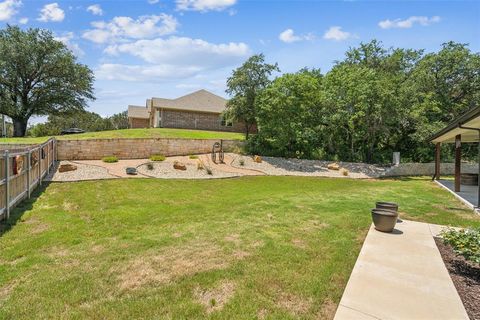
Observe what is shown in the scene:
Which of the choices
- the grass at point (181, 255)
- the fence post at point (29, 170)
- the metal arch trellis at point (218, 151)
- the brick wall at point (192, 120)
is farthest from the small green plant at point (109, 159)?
Result: the brick wall at point (192, 120)

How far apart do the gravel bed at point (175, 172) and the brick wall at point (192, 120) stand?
14.3 metres

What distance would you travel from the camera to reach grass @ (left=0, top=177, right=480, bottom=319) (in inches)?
124

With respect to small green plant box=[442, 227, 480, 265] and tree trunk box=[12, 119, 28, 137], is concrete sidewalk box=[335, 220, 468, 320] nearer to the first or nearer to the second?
small green plant box=[442, 227, 480, 265]

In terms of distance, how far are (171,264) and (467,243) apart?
4126 mm

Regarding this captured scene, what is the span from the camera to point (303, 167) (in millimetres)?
19453

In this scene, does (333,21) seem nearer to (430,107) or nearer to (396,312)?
(396,312)

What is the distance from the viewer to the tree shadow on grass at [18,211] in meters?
5.71

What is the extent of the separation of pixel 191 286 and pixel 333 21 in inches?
450

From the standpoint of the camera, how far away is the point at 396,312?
3064mm

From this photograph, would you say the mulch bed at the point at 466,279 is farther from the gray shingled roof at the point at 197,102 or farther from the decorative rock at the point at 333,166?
the gray shingled roof at the point at 197,102

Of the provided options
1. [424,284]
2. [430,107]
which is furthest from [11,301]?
[430,107]

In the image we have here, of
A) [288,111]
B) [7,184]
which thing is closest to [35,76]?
[288,111]

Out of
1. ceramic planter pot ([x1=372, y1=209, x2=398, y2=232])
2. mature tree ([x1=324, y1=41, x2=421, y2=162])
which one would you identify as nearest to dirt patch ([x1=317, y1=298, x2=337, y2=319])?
ceramic planter pot ([x1=372, y1=209, x2=398, y2=232])

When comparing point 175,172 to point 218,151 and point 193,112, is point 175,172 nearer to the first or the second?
point 218,151
